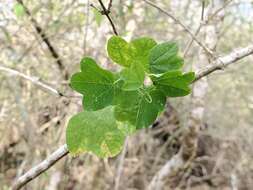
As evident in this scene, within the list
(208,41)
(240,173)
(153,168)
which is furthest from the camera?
(240,173)

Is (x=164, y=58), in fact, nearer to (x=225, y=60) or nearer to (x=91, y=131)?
(x=91, y=131)

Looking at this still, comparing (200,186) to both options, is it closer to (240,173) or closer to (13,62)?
(240,173)

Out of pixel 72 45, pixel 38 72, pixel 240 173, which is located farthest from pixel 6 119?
pixel 240 173

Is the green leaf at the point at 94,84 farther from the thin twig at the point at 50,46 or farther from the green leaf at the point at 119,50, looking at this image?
the thin twig at the point at 50,46

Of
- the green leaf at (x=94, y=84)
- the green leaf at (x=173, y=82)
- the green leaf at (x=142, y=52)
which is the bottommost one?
the green leaf at (x=173, y=82)

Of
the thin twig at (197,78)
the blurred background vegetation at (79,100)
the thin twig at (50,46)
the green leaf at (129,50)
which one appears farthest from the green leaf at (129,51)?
the thin twig at (50,46)

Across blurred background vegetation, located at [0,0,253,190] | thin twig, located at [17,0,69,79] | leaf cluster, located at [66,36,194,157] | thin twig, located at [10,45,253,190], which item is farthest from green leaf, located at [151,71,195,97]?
thin twig, located at [17,0,69,79]

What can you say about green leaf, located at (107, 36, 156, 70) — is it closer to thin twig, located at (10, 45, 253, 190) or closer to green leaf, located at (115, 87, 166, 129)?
green leaf, located at (115, 87, 166, 129)
